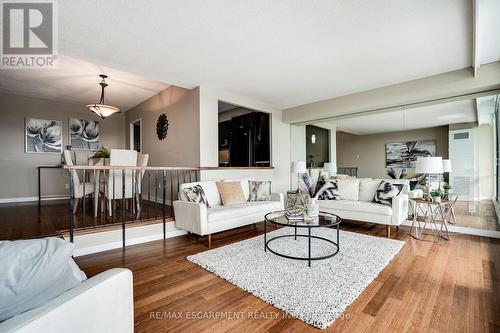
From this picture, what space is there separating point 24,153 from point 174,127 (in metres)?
3.88

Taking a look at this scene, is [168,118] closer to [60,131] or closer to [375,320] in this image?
[60,131]

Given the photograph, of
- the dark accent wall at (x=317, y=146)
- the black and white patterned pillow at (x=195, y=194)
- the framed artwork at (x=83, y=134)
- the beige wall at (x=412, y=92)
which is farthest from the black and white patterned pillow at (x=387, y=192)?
the framed artwork at (x=83, y=134)

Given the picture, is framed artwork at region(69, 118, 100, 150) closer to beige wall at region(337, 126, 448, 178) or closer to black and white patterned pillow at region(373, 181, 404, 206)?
beige wall at region(337, 126, 448, 178)

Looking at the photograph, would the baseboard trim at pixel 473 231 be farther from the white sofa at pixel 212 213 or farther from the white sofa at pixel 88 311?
the white sofa at pixel 88 311

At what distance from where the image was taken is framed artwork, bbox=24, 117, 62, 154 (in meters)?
5.55

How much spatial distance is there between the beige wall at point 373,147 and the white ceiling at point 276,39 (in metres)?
0.99

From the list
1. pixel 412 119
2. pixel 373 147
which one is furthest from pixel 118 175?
pixel 412 119

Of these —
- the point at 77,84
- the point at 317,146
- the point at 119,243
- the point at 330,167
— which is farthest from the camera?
the point at 317,146

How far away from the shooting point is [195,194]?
10.8 feet

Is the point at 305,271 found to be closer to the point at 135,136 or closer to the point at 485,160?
the point at 485,160

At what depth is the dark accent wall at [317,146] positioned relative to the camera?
518cm

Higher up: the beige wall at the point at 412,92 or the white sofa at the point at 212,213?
the beige wall at the point at 412,92

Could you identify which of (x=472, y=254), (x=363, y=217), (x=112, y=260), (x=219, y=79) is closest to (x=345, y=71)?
(x=219, y=79)

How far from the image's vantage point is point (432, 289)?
1955 millimetres
